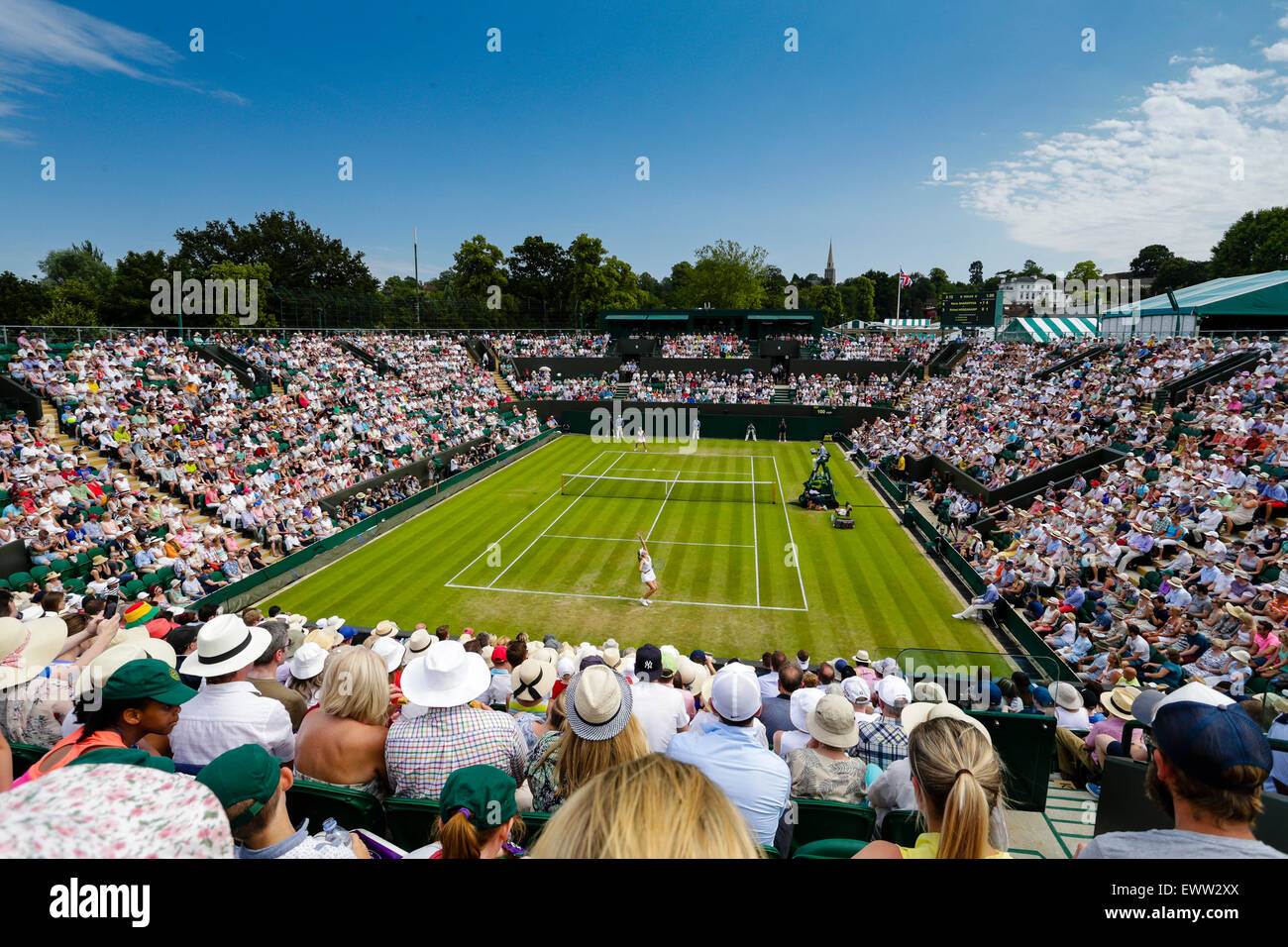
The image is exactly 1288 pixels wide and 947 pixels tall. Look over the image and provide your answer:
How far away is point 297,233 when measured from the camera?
79250 millimetres

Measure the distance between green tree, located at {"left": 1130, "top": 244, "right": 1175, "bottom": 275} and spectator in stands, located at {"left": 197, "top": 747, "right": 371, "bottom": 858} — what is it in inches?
5500

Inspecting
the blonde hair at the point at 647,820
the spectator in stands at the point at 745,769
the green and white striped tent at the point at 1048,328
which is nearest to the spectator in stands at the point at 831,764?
the spectator in stands at the point at 745,769

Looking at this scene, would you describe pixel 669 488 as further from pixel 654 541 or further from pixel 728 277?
pixel 728 277

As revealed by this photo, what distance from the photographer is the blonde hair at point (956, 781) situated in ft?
8.13

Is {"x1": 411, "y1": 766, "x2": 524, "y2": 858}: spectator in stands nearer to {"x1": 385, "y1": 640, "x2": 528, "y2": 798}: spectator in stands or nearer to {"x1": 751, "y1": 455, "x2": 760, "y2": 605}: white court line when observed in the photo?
{"x1": 385, "y1": 640, "x2": 528, "y2": 798}: spectator in stands

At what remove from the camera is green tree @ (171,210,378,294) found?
74.7 metres

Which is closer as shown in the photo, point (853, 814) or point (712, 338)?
point (853, 814)

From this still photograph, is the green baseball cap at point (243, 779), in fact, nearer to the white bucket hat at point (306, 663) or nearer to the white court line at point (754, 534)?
the white bucket hat at point (306, 663)

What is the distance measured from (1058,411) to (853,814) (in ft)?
86.9

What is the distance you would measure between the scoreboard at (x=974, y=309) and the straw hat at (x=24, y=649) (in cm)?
5388

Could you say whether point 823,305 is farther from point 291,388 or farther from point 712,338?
point 291,388

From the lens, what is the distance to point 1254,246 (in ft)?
224

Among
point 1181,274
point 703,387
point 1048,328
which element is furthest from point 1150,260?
point 703,387
